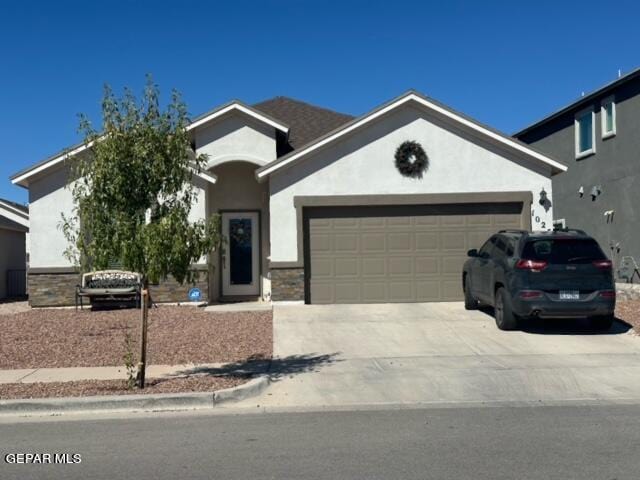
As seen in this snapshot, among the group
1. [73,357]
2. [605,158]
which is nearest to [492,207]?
[605,158]

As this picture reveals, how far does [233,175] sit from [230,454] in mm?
12687

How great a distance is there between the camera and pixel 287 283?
15477 mm

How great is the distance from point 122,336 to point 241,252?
6.22 metres

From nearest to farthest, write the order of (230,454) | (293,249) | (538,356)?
(230,454), (538,356), (293,249)

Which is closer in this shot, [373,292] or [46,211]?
[373,292]

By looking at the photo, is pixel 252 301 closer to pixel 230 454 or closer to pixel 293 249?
pixel 293 249

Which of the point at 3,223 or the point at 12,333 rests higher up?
the point at 3,223

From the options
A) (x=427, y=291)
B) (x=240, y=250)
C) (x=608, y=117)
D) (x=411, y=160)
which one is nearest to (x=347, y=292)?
(x=427, y=291)

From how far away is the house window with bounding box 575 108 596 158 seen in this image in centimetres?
2062

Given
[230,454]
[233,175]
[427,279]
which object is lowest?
[230,454]

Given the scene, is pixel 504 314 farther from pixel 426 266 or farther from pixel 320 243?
pixel 320 243

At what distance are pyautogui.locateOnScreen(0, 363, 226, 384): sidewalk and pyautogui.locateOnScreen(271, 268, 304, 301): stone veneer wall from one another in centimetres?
590

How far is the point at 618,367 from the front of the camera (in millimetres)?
9359

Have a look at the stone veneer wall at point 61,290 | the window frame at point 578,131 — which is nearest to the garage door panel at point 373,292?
the stone veneer wall at point 61,290
